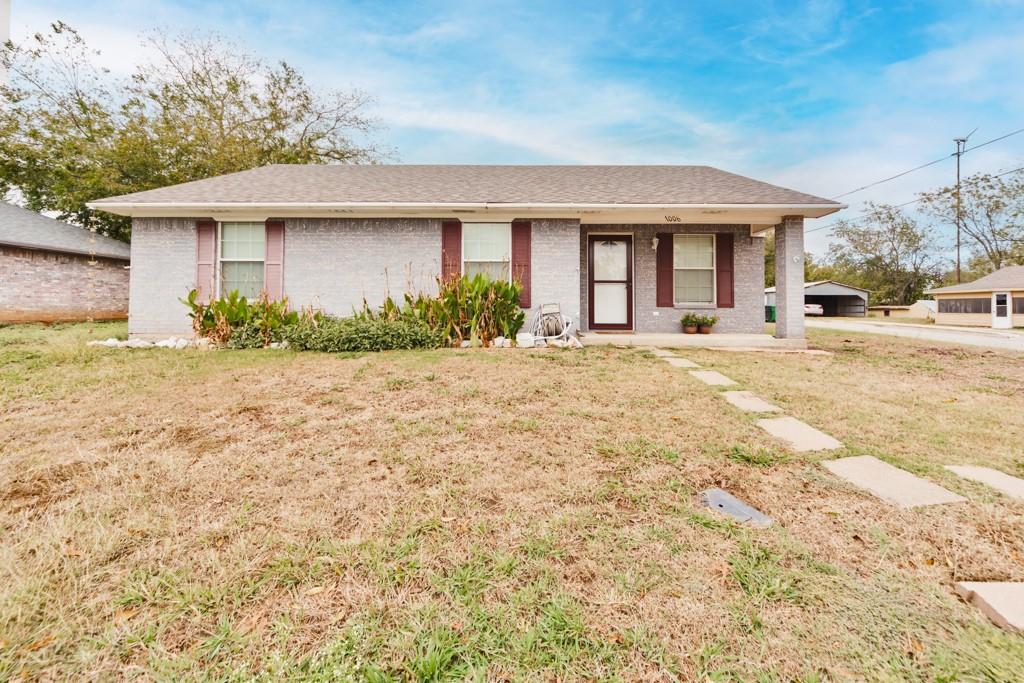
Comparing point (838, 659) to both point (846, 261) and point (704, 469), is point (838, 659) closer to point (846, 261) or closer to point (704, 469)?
point (704, 469)

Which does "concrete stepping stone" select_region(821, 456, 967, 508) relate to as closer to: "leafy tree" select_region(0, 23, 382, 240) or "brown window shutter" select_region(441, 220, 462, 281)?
"brown window shutter" select_region(441, 220, 462, 281)

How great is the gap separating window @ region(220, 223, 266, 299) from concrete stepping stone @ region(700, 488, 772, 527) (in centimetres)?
858

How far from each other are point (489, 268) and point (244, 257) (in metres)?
4.71

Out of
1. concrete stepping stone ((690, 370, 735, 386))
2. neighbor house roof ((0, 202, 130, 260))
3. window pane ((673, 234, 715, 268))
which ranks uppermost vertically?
neighbor house roof ((0, 202, 130, 260))

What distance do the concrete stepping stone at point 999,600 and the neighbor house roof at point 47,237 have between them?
14788 mm

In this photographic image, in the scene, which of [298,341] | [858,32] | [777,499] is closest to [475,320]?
[298,341]

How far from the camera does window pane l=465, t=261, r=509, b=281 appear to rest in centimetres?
836

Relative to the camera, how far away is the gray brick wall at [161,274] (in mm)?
8008

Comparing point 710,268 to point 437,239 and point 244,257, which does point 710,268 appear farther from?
point 244,257

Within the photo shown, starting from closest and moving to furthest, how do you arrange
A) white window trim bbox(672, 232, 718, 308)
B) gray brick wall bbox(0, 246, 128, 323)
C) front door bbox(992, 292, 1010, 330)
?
white window trim bbox(672, 232, 718, 308) → gray brick wall bbox(0, 246, 128, 323) → front door bbox(992, 292, 1010, 330)

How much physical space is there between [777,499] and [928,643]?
900mm

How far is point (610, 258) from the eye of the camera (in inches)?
361

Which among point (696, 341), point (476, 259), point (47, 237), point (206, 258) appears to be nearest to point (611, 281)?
point (696, 341)

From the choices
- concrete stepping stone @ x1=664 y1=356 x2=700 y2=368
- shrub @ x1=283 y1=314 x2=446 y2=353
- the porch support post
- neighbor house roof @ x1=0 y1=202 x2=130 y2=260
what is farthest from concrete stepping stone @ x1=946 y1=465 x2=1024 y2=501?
neighbor house roof @ x1=0 y1=202 x2=130 y2=260
